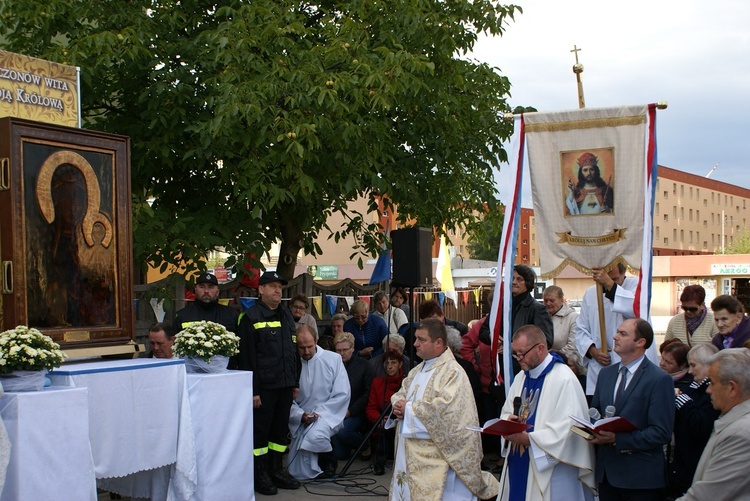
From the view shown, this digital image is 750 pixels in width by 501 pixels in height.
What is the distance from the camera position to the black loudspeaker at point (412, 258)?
9.77m

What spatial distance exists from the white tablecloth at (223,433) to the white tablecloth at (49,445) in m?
1.27

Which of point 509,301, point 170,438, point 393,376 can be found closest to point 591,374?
point 509,301

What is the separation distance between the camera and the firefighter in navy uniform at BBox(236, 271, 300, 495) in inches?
329

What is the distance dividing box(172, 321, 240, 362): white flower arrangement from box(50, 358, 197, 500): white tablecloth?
0.86ft

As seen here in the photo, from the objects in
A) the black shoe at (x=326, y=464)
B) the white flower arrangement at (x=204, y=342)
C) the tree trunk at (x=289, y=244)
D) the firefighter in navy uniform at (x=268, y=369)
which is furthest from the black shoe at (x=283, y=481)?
the tree trunk at (x=289, y=244)

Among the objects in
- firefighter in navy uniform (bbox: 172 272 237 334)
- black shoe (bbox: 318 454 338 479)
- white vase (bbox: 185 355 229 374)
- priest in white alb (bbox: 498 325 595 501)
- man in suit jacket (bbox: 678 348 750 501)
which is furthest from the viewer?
black shoe (bbox: 318 454 338 479)

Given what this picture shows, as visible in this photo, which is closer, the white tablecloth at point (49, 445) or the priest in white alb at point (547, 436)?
the white tablecloth at point (49, 445)

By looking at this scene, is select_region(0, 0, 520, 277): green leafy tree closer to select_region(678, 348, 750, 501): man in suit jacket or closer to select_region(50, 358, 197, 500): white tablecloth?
select_region(50, 358, 197, 500): white tablecloth

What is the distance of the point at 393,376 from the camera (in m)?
9.70

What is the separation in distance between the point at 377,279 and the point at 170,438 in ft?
29.2

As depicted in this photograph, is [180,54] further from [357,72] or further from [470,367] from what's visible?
[470,367]

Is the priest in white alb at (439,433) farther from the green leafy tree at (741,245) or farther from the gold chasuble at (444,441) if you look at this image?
the green leafy tree at (741,245)

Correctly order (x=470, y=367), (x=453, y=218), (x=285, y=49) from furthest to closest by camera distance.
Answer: (x=453, y=218)
(x=285, y=49)
(x=470, y=367)

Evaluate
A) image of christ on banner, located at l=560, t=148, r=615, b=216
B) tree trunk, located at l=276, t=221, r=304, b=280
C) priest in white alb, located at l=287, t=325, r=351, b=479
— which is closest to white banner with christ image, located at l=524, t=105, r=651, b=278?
image of christ on banner, located at l=560, t=148, r=615, b=216
